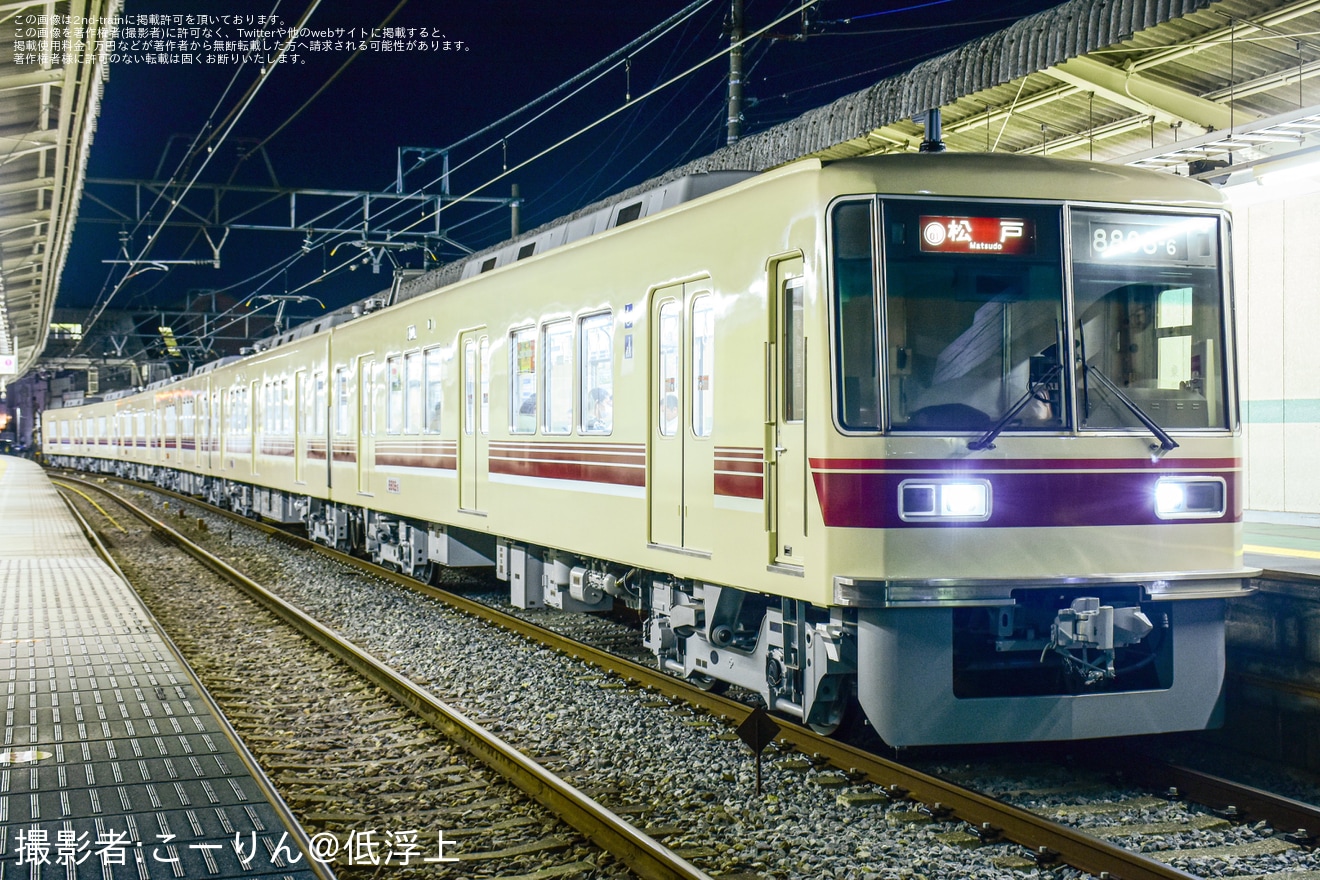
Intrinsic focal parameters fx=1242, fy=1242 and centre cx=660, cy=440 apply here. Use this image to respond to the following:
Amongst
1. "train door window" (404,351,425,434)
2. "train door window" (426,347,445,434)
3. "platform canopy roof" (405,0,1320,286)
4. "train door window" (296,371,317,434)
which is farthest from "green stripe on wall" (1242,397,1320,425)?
"train door window" (296,371,317,434)

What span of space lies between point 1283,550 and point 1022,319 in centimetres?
519

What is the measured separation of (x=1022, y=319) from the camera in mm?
5879

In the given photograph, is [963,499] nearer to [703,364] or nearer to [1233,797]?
[1233,797]

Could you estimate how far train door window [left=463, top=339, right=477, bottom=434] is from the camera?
35.4 feet

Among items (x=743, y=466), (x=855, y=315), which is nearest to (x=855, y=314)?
(x=855, y=315)

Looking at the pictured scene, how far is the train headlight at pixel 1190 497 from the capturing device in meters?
6.04

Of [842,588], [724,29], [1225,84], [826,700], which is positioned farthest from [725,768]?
[724,29]

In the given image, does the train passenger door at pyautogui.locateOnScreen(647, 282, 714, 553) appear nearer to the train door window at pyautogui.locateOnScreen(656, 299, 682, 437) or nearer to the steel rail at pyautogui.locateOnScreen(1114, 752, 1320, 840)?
the train door window at pyautogui.locateOnScreen(656, 299, 682, 437)

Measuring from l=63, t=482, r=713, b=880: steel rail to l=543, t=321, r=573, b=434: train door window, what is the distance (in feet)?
6.91

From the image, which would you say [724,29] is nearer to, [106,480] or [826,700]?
[826,700]

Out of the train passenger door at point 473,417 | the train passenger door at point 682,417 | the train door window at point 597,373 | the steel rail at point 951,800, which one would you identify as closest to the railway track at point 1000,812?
the steel rail at point 951,800

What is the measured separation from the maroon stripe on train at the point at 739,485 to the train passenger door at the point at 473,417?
4075mm

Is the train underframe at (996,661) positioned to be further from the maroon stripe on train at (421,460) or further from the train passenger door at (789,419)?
the maroon stripe on train at (421,460)

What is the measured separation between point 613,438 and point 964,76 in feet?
12.4
